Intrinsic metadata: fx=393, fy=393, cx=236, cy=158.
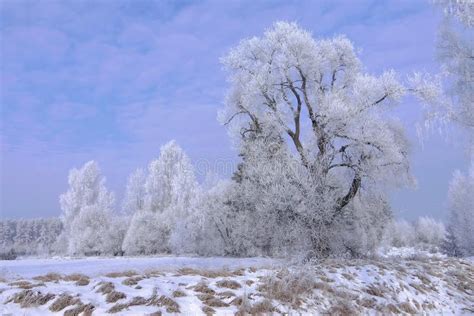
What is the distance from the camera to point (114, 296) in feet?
24.6

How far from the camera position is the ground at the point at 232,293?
7.20 m

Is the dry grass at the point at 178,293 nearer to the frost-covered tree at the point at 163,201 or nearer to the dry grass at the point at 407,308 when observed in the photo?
the dry grass at the point at 407,308

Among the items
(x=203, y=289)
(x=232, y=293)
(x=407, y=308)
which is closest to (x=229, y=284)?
(x=232, y=293)

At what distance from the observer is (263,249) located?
2911 centimetres

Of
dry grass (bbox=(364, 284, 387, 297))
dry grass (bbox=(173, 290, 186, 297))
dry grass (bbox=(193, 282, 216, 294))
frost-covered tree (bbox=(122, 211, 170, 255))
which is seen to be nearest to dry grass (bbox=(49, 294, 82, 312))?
dry grass (bbox=(173, 290, 186, 297))

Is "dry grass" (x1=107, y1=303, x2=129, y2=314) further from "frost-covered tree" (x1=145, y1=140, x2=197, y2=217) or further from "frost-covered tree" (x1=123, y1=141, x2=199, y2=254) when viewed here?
"frost-covered tree" (x1=145, y1=140, x2=197, y2=217)

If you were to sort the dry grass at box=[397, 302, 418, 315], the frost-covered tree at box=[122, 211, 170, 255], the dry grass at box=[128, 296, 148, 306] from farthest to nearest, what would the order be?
the frost-covered tree at box=[122, 211, 170, 255], the dry grass at box=[397, 302, 418, 315], the dry grass at box=[128, 296, 148, 306]

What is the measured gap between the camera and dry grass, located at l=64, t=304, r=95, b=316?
6785mm

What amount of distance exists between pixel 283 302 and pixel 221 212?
26538 millimetres

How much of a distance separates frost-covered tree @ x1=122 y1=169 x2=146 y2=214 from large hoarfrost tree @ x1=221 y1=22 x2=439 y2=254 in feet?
104

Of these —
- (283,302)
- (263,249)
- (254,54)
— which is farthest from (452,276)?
(263,249)

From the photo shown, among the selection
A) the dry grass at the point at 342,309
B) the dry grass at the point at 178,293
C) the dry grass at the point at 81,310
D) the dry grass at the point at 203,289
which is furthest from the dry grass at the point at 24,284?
the dry grass at the point at 342,309

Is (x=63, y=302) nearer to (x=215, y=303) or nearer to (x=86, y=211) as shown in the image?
(x=215, y=303)

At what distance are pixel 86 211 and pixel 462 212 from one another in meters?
46.7
